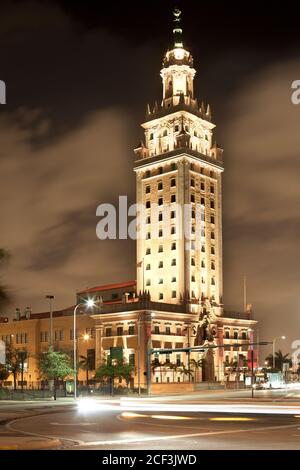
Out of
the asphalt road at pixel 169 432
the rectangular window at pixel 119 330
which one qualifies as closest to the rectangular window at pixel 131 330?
the rectangular window at pixel 119 330

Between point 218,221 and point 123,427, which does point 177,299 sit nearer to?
point 218,221

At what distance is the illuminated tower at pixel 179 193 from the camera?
134 metres

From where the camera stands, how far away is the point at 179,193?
135 metres

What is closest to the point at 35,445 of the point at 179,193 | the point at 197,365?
the point at 197,365

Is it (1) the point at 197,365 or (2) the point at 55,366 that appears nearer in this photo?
(2) the point at 55,366

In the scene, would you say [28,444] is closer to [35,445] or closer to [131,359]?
[35,445]

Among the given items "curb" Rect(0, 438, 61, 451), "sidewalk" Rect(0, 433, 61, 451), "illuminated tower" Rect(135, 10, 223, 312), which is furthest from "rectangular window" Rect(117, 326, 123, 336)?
"curb" Rect(0, 438, 61, 451)

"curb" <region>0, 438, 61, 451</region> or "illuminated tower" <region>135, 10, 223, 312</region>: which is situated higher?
"illuminated tower" <region>135, 10, 223, 312</region>

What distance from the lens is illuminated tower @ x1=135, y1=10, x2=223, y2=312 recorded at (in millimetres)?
134250

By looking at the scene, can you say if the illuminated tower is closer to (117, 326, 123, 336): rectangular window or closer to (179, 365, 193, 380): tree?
(117, 326, 123, 336): rectangular window

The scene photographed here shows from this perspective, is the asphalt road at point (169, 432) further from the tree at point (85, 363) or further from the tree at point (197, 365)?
the tree at point (85, 363)

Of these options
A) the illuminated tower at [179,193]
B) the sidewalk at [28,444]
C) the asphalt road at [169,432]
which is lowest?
the asphalt road at [169,432]
